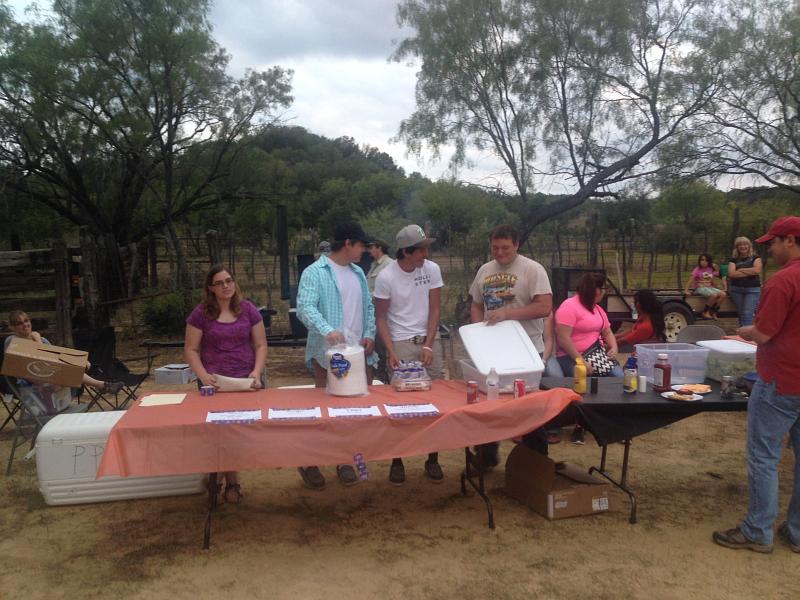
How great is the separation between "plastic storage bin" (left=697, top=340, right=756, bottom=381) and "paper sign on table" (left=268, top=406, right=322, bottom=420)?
229cm

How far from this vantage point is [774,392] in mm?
2912

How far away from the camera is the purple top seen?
3.55 meters

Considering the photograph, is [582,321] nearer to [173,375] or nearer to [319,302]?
[319,302]

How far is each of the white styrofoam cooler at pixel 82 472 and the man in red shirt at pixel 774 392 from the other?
10.1ft

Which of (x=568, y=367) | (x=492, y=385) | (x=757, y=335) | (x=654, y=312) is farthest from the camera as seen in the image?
(x=654, y=312)

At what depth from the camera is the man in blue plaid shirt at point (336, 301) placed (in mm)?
3662

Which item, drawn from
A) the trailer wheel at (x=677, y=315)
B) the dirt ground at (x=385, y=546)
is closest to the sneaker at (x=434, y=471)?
the dirt ground at (x=385, y=546)

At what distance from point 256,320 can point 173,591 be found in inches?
58.4

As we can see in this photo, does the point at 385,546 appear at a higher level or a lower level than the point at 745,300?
lower

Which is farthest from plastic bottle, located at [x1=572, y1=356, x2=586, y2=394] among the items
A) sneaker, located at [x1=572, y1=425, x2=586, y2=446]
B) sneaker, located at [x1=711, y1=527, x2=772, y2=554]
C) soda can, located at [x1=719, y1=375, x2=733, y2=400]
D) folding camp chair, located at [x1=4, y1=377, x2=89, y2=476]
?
folding camp chair, located at [x1=4, y1=377, x2=89, y2=476]

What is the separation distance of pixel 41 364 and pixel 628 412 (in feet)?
13.1

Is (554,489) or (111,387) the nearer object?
(554,489)

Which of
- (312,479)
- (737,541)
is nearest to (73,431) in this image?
(312,479)

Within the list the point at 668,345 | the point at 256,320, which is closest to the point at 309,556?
the point at 256,320
